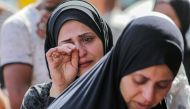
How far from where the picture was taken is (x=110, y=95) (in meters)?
2.98

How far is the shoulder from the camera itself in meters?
3.51

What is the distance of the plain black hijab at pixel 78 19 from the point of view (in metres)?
3.62

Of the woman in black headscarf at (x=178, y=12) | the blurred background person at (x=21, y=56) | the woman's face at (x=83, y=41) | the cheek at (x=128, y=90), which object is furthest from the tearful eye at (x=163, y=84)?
the woman in black headscarf at (x=178, y=12)

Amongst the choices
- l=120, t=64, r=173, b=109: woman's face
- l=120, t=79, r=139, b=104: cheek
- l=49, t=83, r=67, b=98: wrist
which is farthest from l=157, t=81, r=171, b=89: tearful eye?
l=49, t=83, r=67, b=98: wrist

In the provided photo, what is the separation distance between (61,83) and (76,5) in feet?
1.62

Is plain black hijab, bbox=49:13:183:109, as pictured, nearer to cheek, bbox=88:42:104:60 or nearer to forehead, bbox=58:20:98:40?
cheek, bbox=88:42:104:60

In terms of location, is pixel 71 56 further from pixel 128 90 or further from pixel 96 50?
pixel 128 90

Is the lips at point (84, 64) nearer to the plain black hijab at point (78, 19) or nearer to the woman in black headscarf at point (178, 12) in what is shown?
the plain black hijab at point (78, 19)

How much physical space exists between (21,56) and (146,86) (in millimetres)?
1828

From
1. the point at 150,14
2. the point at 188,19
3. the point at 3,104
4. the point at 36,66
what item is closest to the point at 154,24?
the point at 150,14

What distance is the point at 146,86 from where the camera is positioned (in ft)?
9.73

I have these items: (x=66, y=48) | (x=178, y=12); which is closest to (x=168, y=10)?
(x=178, y=12)

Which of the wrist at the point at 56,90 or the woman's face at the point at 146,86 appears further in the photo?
the wrist at the point at 56,90

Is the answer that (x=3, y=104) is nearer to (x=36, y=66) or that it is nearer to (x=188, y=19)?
(x=36, y=66)
